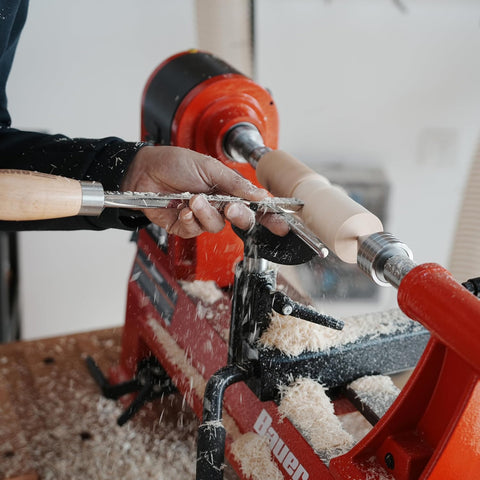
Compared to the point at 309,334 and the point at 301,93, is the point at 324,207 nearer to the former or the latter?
the point at 309,334

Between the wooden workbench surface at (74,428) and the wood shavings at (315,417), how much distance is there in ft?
0.90

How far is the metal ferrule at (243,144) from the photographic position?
3.76 ft

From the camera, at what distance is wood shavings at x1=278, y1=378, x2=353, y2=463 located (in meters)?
0.86

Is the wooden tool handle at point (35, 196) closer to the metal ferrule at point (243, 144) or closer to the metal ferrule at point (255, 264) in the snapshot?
the metal ferrule at point (255, 264)

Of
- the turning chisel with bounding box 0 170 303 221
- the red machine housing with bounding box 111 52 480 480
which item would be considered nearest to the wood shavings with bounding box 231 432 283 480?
the red machine housing with bounding box 111 52 480 480

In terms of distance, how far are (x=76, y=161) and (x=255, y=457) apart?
61cm

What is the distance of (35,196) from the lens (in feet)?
2.42

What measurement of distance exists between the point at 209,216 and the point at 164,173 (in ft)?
0.61

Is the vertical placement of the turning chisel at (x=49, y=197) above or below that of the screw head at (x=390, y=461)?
above

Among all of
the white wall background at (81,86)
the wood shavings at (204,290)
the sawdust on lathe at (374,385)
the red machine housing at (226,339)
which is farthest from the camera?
the white wall background at (81,86)

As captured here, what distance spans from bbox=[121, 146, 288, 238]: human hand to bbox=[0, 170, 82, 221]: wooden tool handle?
20cm

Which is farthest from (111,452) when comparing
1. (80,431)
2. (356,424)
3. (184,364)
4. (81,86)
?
(81,86)

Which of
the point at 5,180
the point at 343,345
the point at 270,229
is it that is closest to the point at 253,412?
the point at 343,345

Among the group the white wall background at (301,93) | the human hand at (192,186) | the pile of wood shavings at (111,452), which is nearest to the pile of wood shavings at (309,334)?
the human hand at (192,186)
